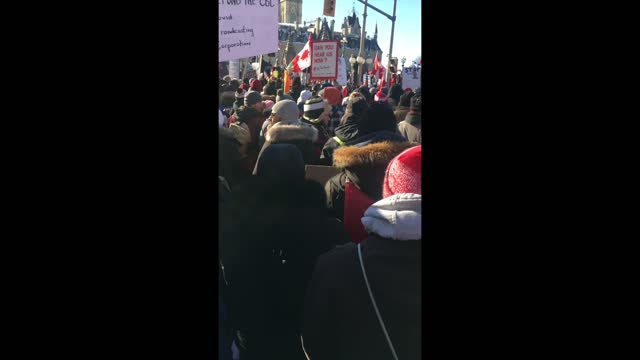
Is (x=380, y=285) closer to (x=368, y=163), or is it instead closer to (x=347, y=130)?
(x=368, y=163)

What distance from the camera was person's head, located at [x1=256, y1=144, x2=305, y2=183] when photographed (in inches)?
110

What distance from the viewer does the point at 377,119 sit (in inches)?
152

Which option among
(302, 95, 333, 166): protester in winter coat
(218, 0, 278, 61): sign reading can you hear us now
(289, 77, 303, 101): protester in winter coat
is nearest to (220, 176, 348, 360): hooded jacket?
(218, 0, 278, 61): sign reading can you hear us now

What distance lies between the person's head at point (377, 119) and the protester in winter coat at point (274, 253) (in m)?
1.22

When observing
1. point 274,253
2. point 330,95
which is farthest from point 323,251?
point 330,95

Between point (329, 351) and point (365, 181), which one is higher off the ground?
point (365, 181)
